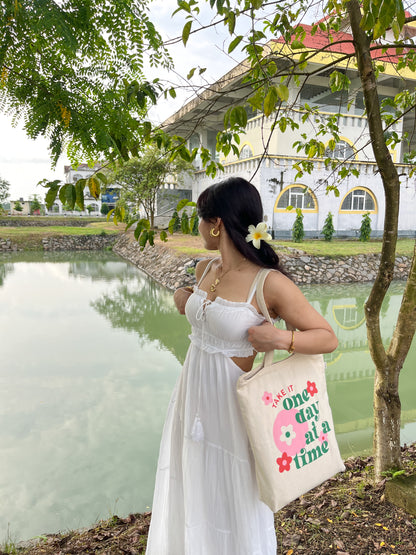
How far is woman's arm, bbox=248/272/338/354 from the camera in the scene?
1.22m

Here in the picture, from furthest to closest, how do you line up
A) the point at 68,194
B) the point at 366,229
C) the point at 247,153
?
the point at 247,153
the point at 366,229
the point at 68,194

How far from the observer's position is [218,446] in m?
1.40

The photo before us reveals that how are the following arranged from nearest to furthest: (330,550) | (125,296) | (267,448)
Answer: (267,448) → (330,550) → (125,296)

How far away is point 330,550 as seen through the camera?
181 centimetres

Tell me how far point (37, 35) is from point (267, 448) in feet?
5.56

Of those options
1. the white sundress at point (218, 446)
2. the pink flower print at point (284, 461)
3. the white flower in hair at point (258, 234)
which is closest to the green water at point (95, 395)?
the white sundress at point (218, 446)

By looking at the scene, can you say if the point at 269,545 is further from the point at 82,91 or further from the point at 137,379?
the point at 137,379

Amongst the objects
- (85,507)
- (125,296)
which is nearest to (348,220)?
(125,296)

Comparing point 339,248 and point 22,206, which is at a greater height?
point 22,206

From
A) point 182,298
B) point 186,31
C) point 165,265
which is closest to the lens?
point 186,31

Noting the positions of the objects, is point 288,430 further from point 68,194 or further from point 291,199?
point 291,199

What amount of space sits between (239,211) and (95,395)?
379 cm

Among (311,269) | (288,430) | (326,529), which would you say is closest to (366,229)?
(311,269)

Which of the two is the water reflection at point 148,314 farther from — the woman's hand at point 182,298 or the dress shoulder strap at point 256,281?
the dress shoulder strap at point 256,281
